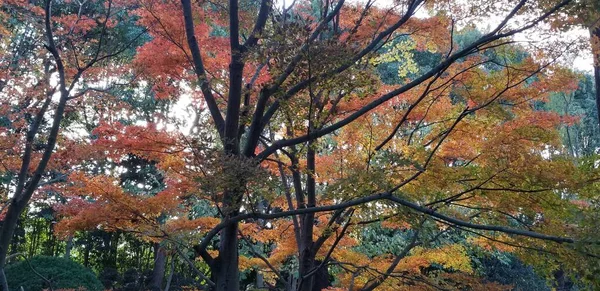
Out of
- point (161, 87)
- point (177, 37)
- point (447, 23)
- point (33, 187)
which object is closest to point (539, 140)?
point (447, 23)

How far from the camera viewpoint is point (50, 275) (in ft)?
27.9

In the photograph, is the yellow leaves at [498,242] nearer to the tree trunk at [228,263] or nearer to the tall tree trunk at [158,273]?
the tree trunk at [228,263]

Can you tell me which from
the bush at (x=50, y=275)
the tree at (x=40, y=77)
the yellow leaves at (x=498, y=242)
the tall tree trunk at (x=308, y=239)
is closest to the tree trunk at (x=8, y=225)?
the tree at (x=40, y=77)

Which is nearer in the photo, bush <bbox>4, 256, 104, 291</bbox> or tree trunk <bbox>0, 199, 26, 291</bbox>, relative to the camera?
tree trunk <bbox>0, 199, 26, 291</bbox>

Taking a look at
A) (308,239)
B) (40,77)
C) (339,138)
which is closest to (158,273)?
(40,77)

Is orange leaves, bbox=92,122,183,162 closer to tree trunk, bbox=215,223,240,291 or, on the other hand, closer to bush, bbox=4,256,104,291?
tree trunk, bbox=215,223,240,291

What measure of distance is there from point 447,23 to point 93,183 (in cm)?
373

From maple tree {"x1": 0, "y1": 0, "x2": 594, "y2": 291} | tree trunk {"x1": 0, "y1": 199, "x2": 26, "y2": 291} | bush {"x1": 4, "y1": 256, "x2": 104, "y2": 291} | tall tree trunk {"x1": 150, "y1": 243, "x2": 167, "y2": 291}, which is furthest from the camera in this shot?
tall tree trunk {"x1": 150, "y1": 243, "x2": 167, "y2": 291}

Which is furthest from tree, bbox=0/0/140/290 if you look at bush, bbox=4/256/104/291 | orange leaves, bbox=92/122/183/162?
bush, bbox=4/256/104/291

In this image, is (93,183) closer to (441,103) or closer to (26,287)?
(441,103)

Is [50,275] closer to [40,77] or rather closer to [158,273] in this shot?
[158,273]

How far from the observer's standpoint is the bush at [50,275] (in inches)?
329

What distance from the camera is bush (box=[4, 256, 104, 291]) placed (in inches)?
329

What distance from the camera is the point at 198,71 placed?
4363 mm
